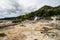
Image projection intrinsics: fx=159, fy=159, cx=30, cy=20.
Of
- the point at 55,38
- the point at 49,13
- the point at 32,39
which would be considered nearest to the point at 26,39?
the point at 32,39

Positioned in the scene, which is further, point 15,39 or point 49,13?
point 49,13

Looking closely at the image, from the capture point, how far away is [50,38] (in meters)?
15.4

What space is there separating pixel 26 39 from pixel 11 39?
4.74ft

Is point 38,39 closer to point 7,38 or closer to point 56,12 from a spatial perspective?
point 7,38

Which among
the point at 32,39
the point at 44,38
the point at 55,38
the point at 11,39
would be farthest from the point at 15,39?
the point at 55,38

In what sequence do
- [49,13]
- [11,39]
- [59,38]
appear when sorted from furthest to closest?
[49,13] → [59,38] → [11,39]

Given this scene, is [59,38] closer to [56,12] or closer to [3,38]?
[3,38]

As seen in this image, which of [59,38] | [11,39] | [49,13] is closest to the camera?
[11,39]

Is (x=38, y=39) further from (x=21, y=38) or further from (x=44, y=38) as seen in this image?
(x=21, y=38)

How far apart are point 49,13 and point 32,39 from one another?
84.5m

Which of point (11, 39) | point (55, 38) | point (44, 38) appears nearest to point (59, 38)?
point (55, 38)

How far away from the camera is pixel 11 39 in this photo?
583 inches

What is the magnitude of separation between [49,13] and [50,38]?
275 feet

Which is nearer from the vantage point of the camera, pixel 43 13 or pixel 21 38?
pixel 21 38
